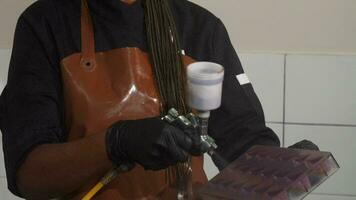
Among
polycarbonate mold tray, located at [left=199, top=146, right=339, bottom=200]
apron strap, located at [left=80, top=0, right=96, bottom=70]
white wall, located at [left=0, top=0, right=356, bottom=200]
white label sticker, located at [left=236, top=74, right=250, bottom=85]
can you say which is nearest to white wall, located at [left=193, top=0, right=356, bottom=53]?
white wall, located at [left=0, top=0, right=356, bottom=200]

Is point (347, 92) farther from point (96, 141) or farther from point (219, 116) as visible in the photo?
point (96, 141)

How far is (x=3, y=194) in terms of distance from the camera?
1.59 metres

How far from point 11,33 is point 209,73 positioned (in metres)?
0.86

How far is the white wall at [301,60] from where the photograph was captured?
132 centimetres

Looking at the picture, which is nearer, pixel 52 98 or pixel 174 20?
pixel 52 98

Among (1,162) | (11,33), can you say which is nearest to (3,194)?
(1,162)

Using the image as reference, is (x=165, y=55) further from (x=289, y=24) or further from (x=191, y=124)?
(x=289, y=24)

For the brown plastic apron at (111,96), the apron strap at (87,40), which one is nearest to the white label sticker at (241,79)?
the brown plastic apron at (111,96)

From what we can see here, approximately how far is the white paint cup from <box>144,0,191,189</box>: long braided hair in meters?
0.18

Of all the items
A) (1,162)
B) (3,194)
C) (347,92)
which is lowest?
(3,194)

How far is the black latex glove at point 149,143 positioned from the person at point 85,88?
27 millimetres

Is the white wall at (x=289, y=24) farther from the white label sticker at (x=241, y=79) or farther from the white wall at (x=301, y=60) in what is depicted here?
the white label sticker at (x=241, y=79)

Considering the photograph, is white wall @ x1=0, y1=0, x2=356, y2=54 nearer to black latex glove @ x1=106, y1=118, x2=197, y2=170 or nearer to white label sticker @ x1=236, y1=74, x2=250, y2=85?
white label sticker @ x1=236, y1=74, x2=250, y2=85

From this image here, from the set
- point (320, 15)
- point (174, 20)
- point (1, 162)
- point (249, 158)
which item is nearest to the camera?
point (249, 158)
